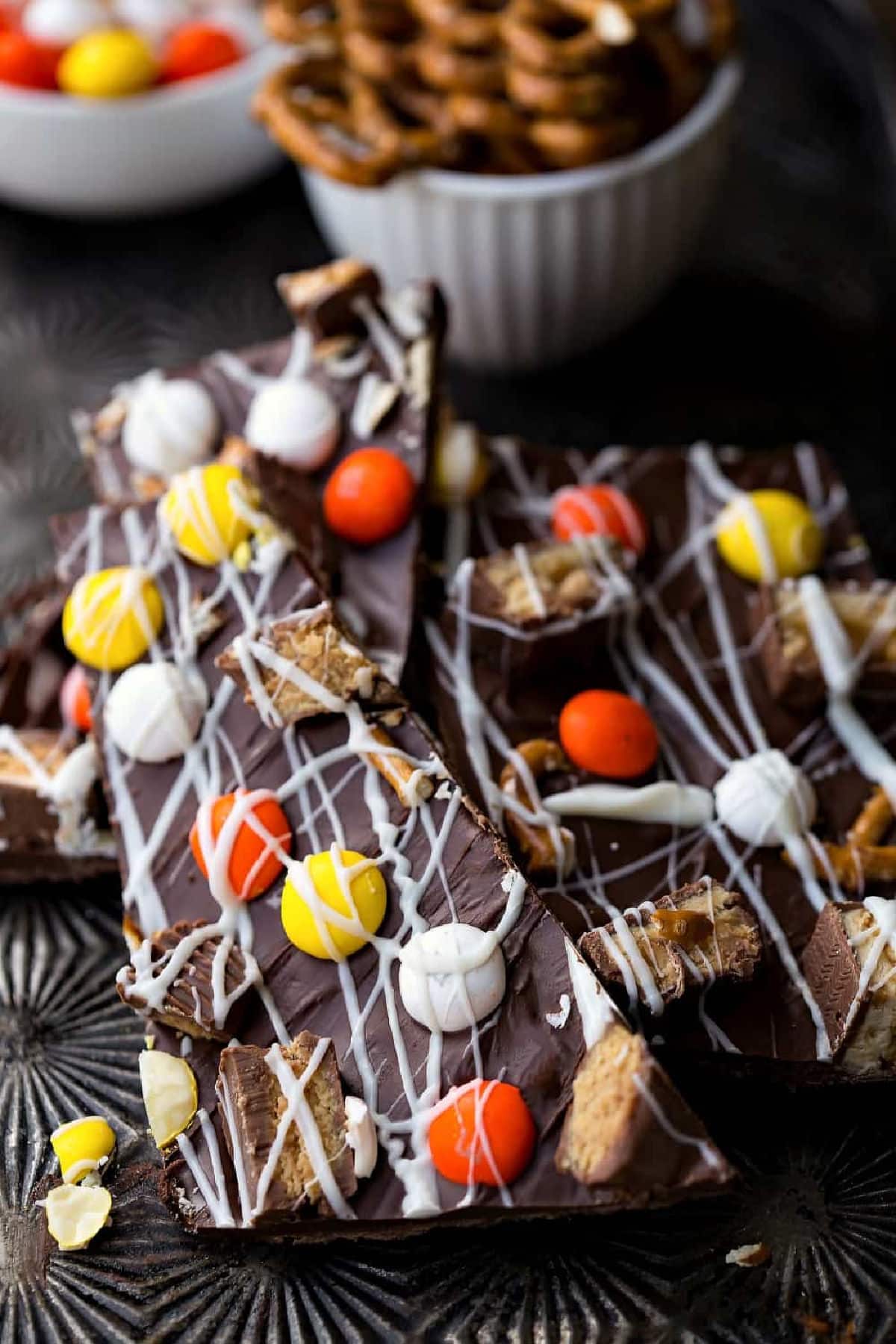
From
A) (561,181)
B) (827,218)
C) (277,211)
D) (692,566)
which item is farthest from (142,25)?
(692,566)

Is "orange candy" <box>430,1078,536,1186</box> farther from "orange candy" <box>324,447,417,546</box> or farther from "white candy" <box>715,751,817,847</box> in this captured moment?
"orange candy" <box>324,447,417,546</box>

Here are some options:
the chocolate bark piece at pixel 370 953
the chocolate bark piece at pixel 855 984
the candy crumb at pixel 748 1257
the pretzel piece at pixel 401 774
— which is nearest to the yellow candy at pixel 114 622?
the chocolate bark piece at pixel 370 953

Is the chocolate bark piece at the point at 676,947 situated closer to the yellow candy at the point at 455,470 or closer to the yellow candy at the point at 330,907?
the yellow candy at the point at 330,907

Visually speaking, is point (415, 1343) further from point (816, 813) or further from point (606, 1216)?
point (816, 813)

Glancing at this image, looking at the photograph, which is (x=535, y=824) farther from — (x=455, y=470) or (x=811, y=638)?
(x=455, y=470)

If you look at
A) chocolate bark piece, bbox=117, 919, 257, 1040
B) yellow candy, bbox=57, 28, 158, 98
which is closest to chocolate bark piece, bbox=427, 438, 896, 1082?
chocolate bark piece, bbox=117, 919, 257, 1040

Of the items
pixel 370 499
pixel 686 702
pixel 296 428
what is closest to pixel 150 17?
pixel 296 428
